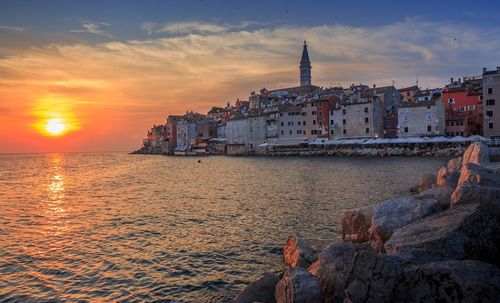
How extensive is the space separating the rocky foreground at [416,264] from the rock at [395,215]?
24 millimetres

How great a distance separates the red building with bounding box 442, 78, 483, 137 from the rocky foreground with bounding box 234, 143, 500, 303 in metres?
68.4

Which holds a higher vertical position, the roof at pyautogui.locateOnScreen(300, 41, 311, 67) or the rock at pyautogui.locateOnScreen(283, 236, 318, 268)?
the roof at pyautogui.locateOnScreen(300, 41, 311, 67)

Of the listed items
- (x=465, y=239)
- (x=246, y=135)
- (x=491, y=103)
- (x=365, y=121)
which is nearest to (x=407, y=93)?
(x=365, y=121)

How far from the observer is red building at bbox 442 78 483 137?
6812 centimetres

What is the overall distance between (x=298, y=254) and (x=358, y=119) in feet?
245

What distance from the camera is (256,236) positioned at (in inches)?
585

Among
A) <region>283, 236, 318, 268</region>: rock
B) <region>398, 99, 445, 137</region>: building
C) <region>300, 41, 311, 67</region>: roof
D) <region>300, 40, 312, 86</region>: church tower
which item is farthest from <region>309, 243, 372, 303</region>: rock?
<region>300, 41, 311, 67</region>: roof

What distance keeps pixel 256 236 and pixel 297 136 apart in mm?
78179

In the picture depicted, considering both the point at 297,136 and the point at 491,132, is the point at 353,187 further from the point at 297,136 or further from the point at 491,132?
Result: the point at 297,136

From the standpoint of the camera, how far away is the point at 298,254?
1017 centimetres

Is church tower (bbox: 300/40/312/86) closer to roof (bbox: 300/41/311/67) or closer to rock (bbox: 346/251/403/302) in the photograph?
roof (bbox: 300/41/311/67)

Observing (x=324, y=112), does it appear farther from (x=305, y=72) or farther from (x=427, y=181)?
(x=305, y=72)

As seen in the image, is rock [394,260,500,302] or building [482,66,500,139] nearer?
rock [394,260,500,302]

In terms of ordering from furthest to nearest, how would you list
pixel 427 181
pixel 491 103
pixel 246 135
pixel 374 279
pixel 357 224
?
pixel 246 135, pixel 491 103, pixel 427 181, pixel 357 224, pixel 374 279
